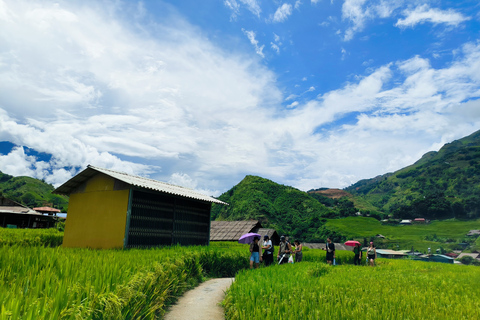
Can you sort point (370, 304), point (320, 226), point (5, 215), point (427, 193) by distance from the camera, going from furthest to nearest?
point (427, 193) → point (320, 226) → point (5, 215) → point (370, 304)

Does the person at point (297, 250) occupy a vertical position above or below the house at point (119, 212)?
below

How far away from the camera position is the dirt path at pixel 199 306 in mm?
6656

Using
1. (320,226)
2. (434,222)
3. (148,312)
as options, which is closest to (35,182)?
(320,226)

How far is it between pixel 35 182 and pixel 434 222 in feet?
512

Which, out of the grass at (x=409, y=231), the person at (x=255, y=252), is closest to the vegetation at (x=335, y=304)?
the person at (x=255, y=252)

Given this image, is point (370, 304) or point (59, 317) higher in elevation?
point (59, 317)

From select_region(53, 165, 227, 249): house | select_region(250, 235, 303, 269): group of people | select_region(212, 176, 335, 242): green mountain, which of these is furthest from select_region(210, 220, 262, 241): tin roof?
select_region(212, 176, 335, 242): green mountain

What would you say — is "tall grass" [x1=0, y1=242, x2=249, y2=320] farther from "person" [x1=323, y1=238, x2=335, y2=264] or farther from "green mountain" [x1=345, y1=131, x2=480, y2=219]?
"green mountain" [x1=345, y1=131, x2=480, y2=219]

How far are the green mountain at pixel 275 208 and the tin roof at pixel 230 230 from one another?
50097mm

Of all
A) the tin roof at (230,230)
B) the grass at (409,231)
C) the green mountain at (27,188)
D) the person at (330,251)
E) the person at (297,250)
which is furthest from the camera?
the green mountain at (27,188)

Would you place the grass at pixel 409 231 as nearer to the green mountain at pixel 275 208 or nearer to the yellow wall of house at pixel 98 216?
the green mountain at pixel 275 208

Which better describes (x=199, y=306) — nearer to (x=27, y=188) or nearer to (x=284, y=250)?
(x=284, y=250)

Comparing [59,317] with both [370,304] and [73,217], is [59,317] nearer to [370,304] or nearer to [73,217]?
[370,304]

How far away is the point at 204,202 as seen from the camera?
1705cm
